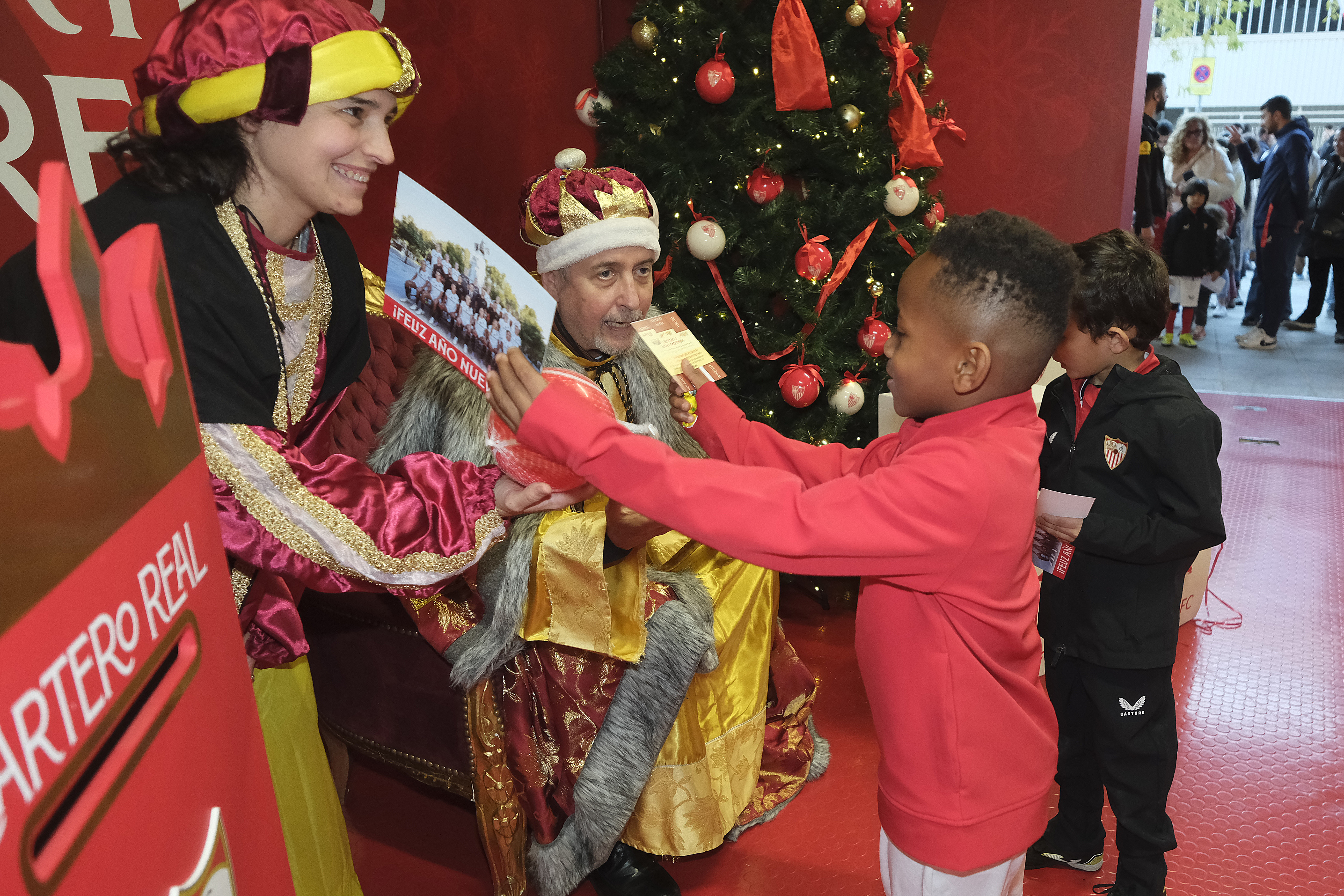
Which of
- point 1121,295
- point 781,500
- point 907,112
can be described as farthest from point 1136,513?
point 907,112

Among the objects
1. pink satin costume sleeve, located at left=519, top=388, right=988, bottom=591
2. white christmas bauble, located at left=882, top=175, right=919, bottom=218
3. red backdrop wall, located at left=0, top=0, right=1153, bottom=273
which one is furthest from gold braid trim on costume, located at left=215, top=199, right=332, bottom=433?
white christmas bauble, located at left=882, top=175, right=919, bottom=218

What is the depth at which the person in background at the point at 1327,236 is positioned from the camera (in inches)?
291

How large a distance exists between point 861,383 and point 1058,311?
2.01 metres

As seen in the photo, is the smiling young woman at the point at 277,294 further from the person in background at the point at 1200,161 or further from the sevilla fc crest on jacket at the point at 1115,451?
the person in background at the point at 1200,161

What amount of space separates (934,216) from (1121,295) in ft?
5.20

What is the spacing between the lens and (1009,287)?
4.44 ft

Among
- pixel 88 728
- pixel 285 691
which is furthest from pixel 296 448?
pixel 88 728

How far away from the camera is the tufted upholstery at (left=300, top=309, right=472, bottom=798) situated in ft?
6.91

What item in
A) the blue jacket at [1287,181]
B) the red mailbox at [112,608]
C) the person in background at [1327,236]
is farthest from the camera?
the blue jacket at [1287,181]

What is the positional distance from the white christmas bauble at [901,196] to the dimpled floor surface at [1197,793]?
4.99ft

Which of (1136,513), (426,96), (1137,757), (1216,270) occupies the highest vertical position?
(426,96)

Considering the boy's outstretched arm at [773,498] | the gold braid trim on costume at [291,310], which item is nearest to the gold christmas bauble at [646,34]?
the gold braid trim on costume at [291,310]

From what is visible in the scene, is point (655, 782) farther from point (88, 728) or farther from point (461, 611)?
point (88, 728)

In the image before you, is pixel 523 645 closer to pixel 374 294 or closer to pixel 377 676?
pixel 377 676
